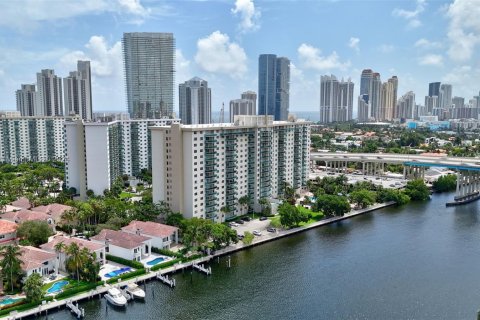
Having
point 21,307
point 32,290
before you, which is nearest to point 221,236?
point 32,290

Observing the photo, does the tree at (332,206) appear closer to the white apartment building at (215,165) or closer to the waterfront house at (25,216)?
the white apartment building at (215,165)

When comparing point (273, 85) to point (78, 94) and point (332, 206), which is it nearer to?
point (78, 94)

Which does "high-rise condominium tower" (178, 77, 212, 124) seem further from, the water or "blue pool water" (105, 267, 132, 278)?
"blue pool water" (105, 267, 132, 278)

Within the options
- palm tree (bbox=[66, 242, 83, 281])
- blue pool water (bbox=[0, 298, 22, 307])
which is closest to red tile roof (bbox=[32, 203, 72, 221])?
palm tree (bbox=[66, 242, 83, 281])

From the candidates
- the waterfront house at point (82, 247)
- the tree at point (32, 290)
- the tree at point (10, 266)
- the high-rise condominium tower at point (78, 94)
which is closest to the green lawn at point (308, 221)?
the waterfront house at point (82, 247)

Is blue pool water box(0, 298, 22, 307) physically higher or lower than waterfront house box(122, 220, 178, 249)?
lower
